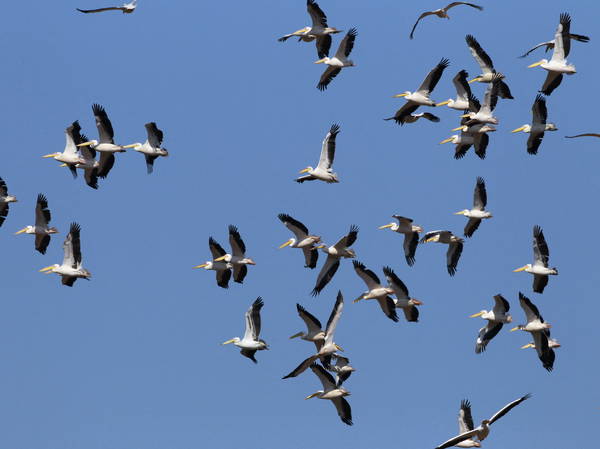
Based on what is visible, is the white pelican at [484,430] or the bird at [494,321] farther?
the bird at [494,321]

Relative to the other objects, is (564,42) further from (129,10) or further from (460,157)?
(129,10)

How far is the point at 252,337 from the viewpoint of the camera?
146 feet

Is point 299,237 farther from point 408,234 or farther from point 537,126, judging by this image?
point 537,126

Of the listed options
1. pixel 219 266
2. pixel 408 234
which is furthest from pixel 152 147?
pixel 408 234

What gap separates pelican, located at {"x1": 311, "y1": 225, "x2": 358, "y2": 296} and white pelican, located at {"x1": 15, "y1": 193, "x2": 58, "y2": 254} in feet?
24.5

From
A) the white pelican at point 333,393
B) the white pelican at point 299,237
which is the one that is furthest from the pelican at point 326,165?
the white pelican at point 333,393

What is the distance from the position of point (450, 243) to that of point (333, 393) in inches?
212

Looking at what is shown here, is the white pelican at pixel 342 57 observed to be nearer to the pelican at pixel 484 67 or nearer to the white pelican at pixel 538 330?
the pelican at pixel 484 67

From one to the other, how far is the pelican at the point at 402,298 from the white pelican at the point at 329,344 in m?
1.42

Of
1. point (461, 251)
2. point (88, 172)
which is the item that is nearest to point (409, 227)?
point (461, 251)

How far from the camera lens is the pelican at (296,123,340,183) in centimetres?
4300

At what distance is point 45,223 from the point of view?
45062 millimetres

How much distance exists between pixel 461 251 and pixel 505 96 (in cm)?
456

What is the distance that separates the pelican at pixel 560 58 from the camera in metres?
41.8
